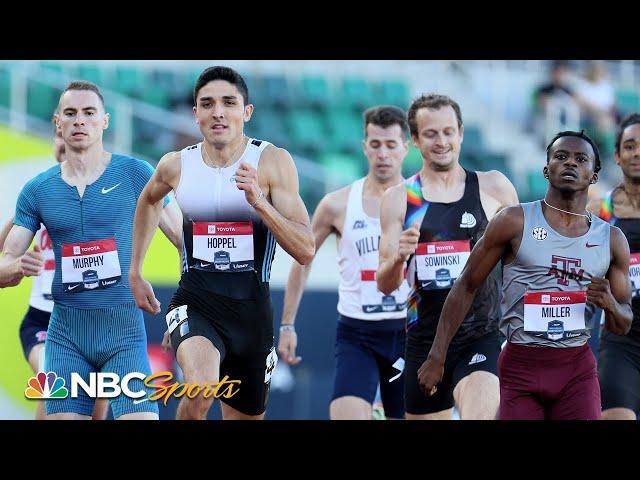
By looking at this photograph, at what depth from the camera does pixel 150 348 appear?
9102mm

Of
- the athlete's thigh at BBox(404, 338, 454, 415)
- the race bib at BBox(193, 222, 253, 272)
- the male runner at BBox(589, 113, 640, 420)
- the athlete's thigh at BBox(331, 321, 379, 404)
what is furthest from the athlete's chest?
the male runner at BBox(589, 113, 640, 420)

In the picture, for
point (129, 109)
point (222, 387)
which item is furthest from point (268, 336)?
point (129, 109)

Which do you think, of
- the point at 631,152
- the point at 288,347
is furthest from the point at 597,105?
the point at 288,347

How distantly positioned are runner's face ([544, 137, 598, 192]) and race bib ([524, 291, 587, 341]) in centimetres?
53

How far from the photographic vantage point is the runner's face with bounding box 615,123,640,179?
7.39 metres

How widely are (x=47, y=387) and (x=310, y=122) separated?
16.9ft

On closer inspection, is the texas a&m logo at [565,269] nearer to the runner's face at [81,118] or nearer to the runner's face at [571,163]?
the runner's face at [571,163]

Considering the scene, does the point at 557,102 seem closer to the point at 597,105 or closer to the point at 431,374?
the point at 597,105

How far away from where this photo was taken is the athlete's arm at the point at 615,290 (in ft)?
20.0

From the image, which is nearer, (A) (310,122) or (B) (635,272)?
(B) (635,272)

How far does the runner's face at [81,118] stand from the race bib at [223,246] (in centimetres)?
96

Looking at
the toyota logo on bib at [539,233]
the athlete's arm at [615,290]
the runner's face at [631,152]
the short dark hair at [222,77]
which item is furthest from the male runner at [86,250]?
the runner's face at [631,152]

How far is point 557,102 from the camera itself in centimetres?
1012
